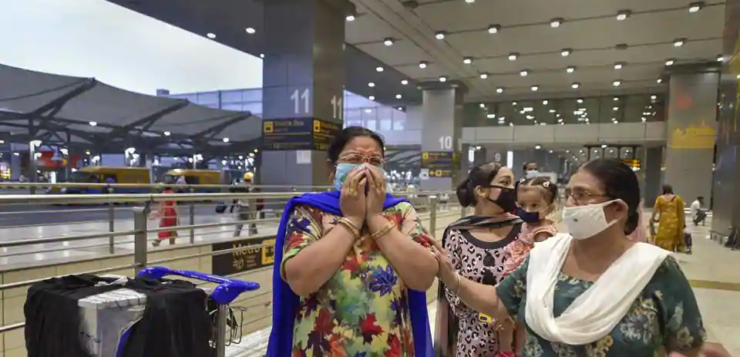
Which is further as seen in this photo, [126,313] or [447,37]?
[447,37]

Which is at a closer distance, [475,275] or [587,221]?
[587,221]

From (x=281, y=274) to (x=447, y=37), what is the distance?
1170 centimetres

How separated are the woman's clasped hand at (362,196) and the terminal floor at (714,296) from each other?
1434mm

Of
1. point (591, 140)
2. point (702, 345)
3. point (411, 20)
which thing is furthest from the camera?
point (591, 140)

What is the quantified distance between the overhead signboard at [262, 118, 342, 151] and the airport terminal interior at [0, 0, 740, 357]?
35mm

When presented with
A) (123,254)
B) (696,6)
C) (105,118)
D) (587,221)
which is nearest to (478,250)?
(587,221)

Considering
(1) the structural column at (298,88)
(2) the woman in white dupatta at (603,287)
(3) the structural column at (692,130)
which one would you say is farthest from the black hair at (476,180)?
(3) the structural column at (692,130)

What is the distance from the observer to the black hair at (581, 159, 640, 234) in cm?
119

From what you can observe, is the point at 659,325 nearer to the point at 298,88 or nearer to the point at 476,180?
the point at 476,180

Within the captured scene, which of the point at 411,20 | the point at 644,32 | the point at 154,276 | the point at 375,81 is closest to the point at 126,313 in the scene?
the point at 154,276

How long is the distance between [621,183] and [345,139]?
761mm

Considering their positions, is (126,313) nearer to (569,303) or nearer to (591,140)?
(569,303)

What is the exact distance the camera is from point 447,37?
12.0 metres

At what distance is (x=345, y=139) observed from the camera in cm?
138
